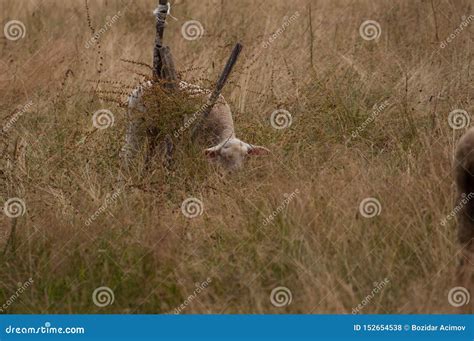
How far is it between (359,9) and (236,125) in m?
3.66

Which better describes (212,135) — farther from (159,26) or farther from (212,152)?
(159,26)

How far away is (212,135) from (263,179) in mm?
913

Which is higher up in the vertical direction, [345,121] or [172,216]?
[345,121]

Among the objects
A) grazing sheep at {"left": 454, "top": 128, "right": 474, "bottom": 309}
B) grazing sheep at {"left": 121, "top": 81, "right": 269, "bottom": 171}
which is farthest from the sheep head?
grazing sheep at {"left": 454, "top": 128, "right": 474, "bottom": 309}

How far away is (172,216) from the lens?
21.9 ft

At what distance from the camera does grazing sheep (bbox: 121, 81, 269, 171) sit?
7.45m

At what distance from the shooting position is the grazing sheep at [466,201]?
18.3ft

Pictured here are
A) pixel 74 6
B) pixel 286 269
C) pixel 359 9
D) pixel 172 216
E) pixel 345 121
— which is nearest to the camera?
pixel 286 269

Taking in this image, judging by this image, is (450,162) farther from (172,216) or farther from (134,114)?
(134,114)

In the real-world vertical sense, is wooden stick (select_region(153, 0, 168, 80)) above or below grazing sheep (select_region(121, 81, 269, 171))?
above

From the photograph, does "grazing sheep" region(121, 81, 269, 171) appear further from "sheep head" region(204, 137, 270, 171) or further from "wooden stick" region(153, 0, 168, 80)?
"wooden stick" region(153, 0, 168, 80)

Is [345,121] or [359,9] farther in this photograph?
[359,9]

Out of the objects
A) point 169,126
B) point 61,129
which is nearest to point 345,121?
point 169,126

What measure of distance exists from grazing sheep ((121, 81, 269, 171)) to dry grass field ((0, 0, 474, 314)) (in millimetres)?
109
